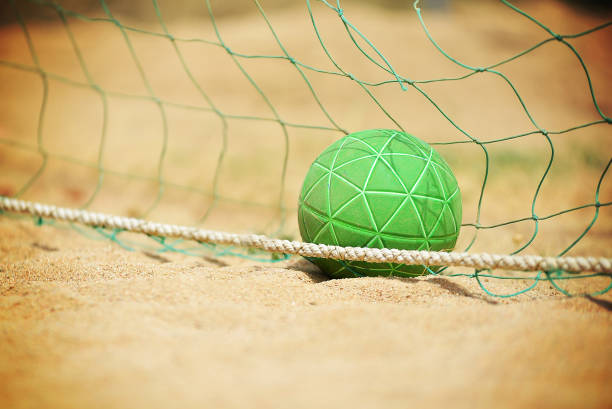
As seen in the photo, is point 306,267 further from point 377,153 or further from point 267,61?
point 267,61

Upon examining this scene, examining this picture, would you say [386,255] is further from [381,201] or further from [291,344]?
[291,344]

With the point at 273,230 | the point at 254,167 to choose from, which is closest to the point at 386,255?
the point at 273,230

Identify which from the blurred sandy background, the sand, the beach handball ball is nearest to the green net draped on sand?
the blurred sandy background

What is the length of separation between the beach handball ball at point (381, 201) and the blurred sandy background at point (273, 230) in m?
0.19

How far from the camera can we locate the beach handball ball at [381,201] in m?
2.16

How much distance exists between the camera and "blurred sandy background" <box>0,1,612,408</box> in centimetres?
135

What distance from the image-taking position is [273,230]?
411 centimetres

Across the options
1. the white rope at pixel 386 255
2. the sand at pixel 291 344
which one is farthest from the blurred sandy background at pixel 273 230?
the white rope at pixel 386 255

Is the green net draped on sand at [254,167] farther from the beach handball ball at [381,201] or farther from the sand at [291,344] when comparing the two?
the sand at [291,344]

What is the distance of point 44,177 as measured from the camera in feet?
18.4

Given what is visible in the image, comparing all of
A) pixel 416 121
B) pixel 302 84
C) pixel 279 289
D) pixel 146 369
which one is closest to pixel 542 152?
pixel 416 121

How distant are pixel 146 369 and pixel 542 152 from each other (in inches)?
246

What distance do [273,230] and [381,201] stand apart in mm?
2075

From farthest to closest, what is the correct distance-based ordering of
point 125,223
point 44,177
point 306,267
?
1. point 44,177
2. point 125,223
3. point 306,267
